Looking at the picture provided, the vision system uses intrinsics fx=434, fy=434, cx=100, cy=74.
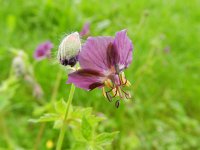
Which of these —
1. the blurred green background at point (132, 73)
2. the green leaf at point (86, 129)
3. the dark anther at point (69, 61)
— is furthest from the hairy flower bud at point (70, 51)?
the blurred green background at point (132, 73)

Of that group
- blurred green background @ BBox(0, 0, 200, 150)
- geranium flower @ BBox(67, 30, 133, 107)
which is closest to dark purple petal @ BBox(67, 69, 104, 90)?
geranium flower @ BBox(67, 30, 133, 107)

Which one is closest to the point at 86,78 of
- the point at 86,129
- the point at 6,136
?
the point at 86,129

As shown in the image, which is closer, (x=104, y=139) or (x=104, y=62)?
(x=104, y=62)

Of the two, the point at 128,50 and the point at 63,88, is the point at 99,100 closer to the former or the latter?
the point at 63,88

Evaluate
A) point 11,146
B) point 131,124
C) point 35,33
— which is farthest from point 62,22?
point 11,146

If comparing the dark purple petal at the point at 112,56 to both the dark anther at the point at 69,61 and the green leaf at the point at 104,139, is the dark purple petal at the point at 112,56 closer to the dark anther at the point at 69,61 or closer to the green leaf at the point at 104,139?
the dark anther at the point at 69,61

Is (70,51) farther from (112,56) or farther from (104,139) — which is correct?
(104,139)

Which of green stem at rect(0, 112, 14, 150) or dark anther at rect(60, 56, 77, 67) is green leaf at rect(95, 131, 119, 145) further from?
green stem at rect(0, 112, 14, 150)
